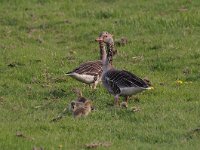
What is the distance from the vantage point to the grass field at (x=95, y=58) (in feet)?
40.6

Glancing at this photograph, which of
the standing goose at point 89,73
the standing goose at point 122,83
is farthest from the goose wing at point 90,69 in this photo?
the standing goose at point 122,83

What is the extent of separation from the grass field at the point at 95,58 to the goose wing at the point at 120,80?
518mm

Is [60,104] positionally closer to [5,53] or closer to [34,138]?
[34,138]

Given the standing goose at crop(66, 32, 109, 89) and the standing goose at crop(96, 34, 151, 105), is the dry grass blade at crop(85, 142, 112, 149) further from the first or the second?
the standing goose at crop(66, 32, 109, 89)

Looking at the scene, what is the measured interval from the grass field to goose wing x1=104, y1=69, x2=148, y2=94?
0.52 meters

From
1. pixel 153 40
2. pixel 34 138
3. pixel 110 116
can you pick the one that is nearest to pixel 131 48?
pixel 153 40

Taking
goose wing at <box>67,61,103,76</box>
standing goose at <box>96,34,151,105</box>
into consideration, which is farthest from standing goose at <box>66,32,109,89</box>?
standing goose at <box>96,34,151,105</box>

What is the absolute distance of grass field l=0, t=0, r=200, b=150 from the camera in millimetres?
12375

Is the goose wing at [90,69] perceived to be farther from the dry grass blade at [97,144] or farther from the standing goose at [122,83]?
the dry grass blade at [97,144]

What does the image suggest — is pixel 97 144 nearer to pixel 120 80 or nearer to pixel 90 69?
pixel 120 80

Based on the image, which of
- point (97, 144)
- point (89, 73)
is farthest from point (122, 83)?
point (97, 144)

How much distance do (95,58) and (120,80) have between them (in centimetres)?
651

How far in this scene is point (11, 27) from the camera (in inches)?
988

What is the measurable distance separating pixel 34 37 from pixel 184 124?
11583 millimetres
